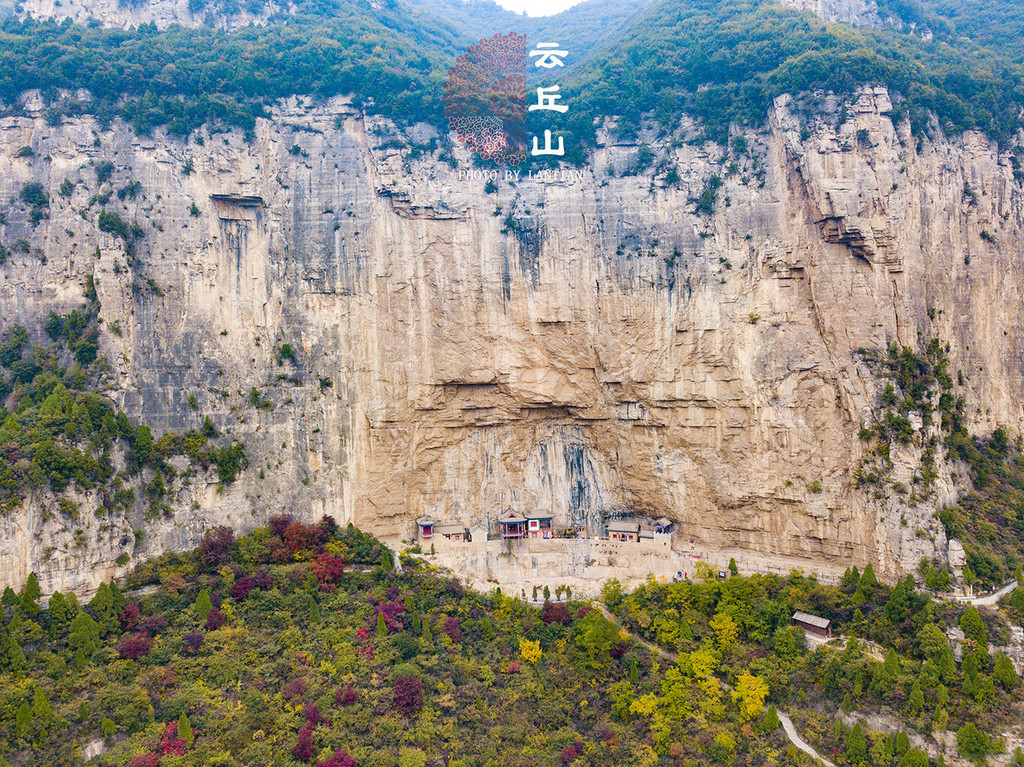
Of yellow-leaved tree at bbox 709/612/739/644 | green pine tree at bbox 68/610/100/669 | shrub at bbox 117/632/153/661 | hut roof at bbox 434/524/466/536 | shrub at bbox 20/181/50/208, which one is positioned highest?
shrub at bbox 20/181/50/208

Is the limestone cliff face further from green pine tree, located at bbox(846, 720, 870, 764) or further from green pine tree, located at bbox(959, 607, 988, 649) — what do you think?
green pine tree, located at bbox(846, 720, 870, 764)

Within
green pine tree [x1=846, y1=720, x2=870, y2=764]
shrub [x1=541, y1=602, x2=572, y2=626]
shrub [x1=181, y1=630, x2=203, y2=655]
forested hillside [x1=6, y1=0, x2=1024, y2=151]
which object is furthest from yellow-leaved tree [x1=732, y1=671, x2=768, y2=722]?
forested hillside [x1=6, y1=0, x2=1024, y2=151]

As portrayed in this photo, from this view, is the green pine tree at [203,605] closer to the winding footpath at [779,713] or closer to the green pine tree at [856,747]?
the winding footpath at [779,713]

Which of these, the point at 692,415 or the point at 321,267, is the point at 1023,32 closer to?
the point at 692,415

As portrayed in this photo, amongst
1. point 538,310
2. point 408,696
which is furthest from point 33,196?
point 408,696

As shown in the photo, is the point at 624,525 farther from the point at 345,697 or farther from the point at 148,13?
the point at 148,13

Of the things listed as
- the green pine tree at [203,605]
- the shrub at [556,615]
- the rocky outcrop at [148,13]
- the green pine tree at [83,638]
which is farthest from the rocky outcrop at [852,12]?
the green pine tree at [83,638]
